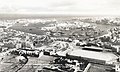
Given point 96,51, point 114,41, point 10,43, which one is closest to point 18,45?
point 10,43

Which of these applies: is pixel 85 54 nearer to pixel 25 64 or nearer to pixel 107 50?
pixel 107 50

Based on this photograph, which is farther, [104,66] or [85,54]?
[85,54]

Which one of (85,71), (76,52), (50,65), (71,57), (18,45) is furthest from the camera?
(18,45)

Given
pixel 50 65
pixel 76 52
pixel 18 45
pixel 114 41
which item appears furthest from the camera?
pixel 114 41

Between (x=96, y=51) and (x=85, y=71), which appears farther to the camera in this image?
(x=96, y=51)

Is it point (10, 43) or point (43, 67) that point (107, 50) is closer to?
point (43, 67)

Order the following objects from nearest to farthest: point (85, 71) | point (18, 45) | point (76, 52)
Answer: point (85, 71) < point (76, 52) < point (18, 45)

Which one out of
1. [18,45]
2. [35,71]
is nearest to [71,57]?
[35,71]

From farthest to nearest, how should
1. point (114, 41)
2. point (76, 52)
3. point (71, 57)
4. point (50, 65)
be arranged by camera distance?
point (114, 41)
point (76, 52)
point (71, 57)
point (50, 65)

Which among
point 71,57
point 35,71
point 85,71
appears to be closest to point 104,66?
point 85,71
